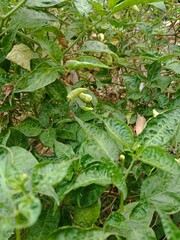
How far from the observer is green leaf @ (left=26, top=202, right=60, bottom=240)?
2.24 feet

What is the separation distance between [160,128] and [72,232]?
0.23m

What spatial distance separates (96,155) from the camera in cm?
68

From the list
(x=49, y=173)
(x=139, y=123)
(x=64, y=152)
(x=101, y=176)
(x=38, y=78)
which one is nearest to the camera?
(x=49, y=173)

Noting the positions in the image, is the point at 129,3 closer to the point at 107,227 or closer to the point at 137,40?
the point at 107,227

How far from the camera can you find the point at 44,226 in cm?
69

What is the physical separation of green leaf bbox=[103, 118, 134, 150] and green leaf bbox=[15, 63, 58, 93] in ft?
0.64

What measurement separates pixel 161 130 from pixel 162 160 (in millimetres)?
75

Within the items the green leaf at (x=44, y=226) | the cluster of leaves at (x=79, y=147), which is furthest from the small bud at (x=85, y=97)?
the green leaf at (x=44, y=226)

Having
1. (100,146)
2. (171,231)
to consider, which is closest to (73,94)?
(100,146)

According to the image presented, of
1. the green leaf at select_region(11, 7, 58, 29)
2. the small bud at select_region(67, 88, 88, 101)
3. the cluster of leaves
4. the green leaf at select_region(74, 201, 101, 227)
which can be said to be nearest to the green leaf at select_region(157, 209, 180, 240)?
the cluster of leaves

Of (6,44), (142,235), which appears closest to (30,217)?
(142,235)

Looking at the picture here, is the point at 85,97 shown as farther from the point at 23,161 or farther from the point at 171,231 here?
the point at 171,231

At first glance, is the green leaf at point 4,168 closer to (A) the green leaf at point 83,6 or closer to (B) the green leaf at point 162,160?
(B) the green leaf at point 162,160

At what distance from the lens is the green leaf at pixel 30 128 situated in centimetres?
88
